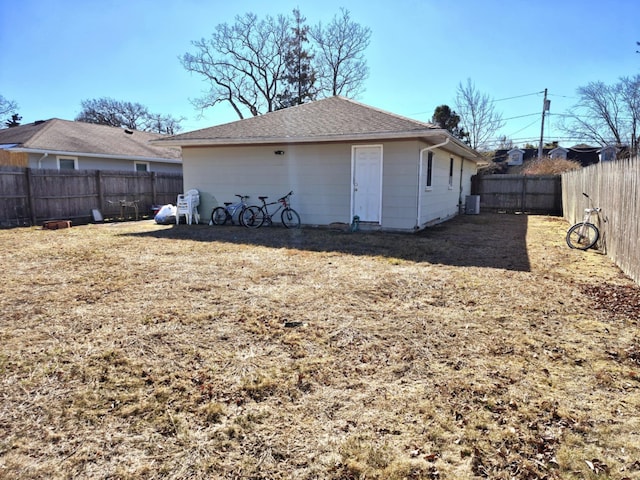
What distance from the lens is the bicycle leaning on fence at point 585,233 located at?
24.0ft

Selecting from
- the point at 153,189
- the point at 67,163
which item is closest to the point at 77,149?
the point at 67,163

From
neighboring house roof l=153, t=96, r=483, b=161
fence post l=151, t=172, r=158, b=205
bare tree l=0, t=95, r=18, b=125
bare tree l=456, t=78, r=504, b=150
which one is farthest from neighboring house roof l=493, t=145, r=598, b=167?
bare tree l=0, t=95, r=18, b=125

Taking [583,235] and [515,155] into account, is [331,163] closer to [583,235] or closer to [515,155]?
[583,235]

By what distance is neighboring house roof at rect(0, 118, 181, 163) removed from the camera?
537 inches

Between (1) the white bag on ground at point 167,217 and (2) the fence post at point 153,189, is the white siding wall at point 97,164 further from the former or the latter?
(1) the white bag on ground at point 167,217

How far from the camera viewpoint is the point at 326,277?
5.29m

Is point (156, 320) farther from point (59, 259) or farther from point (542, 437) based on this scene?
point (59, 259)

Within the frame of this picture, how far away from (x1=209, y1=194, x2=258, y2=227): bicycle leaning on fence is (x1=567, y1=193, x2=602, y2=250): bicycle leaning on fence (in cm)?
752

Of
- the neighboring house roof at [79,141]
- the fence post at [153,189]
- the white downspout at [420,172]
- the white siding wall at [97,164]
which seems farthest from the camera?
the fence post at [153,189]

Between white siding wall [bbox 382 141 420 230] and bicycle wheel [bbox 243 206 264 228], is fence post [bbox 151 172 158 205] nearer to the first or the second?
bicycle wheel [bbox 243 206 264 228]

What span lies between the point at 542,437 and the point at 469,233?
8.26 m

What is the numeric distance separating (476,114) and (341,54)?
1188 centimetres

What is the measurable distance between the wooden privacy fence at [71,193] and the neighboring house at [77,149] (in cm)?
179

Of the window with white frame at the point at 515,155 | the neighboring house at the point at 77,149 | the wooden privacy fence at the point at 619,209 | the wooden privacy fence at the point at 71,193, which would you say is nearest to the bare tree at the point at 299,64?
the neighboring house at the point at 77,149
